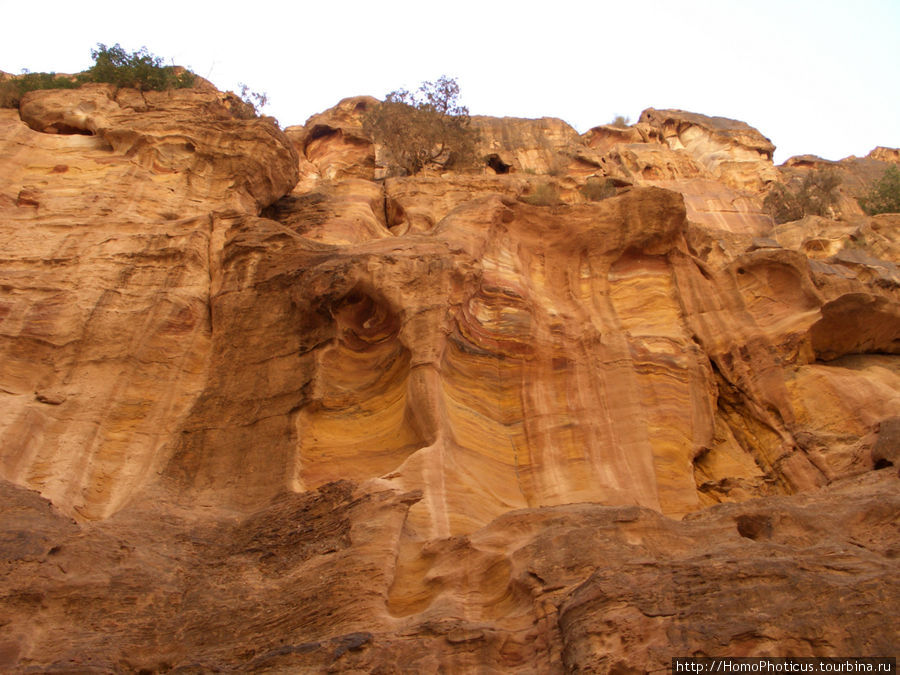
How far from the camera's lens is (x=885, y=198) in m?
28.8

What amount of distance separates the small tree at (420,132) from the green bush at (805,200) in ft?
36.7

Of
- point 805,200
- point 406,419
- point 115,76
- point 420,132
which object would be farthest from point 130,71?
point 805,200

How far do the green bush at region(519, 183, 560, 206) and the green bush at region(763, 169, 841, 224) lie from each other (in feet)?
34.0

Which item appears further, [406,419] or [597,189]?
[597,189]

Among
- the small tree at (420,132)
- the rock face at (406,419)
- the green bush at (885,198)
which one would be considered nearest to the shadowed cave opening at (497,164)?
the small tree at (420,132)

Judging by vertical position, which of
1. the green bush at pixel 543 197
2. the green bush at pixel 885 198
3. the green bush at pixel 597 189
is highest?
the green bush at pixel 885 198

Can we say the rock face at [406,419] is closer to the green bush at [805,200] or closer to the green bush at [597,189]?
the green bush at [597,189]

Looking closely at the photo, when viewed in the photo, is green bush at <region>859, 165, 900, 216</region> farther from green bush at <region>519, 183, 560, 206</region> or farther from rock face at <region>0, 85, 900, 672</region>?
green bush at <region>519, 183, 560, 206</region>

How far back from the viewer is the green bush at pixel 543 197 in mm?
19188

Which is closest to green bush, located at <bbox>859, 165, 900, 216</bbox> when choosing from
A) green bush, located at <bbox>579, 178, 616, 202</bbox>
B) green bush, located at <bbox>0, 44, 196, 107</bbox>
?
green bush, located at <bbox>579, 178, 616, 202</bbox>

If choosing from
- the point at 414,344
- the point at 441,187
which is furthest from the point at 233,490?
the point at 441,187

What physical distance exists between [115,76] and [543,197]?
11809 mm

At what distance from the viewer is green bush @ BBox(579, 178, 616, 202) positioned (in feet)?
80.4

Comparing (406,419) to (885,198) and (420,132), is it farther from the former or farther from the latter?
(885,198)
